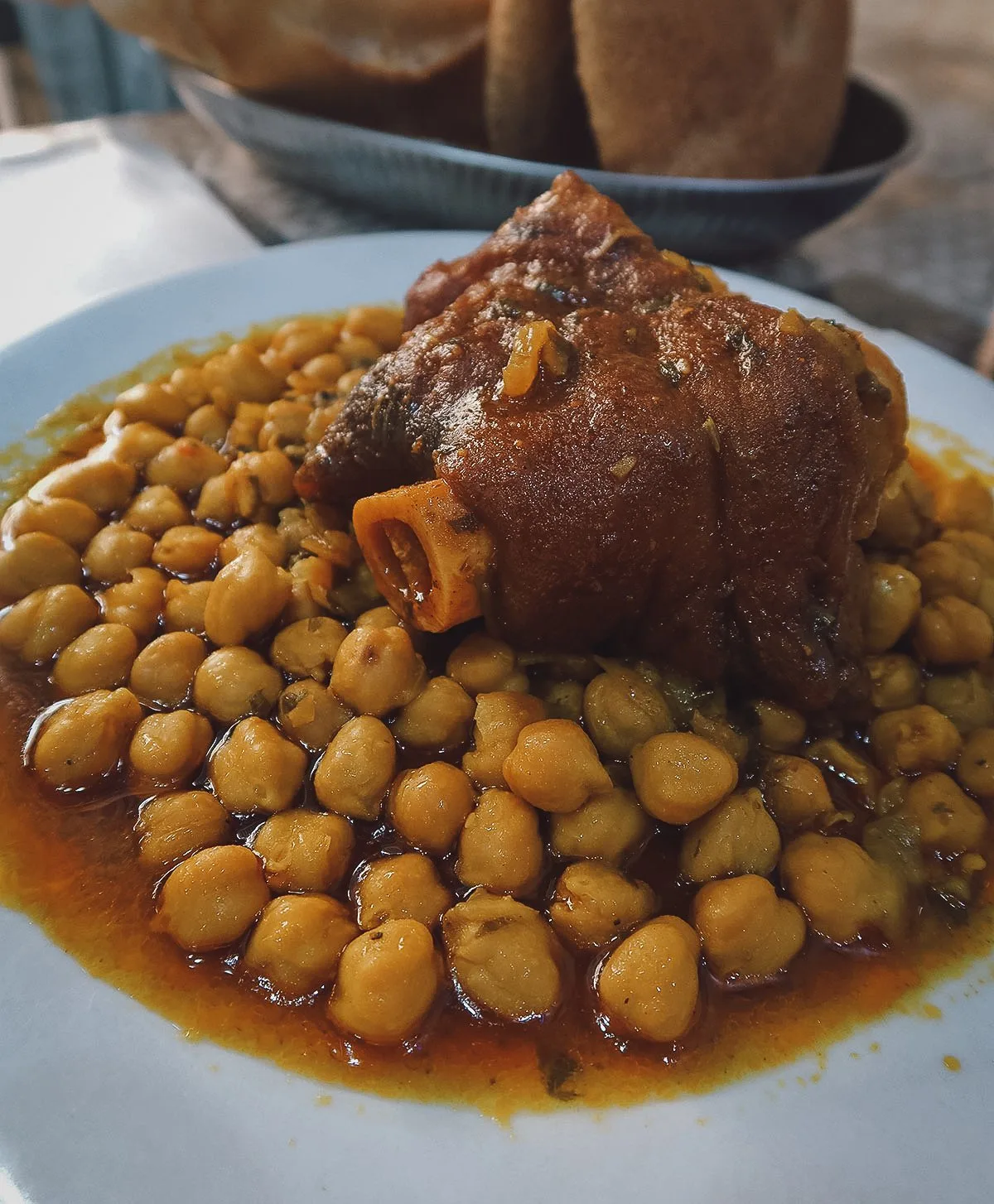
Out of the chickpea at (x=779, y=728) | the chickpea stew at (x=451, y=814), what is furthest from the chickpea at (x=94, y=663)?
the chickpea at (x=779, y=728)

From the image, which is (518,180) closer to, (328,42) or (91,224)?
(328,42)

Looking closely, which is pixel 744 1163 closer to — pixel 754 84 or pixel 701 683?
pixel 701 683

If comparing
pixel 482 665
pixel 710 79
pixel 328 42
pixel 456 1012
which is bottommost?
pixel 456 1012

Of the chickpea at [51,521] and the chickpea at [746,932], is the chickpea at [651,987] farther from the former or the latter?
the chickpea at [51,521]

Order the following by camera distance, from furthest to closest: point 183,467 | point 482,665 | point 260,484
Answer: point 183,467 → point 260,484 → point 482,665

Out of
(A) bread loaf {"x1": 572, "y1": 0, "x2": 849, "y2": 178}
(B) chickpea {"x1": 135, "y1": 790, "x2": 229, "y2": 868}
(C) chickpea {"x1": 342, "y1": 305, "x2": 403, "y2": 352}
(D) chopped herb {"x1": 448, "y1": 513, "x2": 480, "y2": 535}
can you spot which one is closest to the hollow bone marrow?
(D) chopped herb {"x1": 448, "y1": 513, "x2": 480, "y2": 535}

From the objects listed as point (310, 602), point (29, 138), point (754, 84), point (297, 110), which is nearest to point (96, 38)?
point (29, 138)

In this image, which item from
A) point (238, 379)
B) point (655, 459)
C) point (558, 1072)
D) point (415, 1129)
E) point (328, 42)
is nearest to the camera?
point (415, 1129)

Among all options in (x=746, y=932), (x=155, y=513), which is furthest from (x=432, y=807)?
(x=155, y=513)
